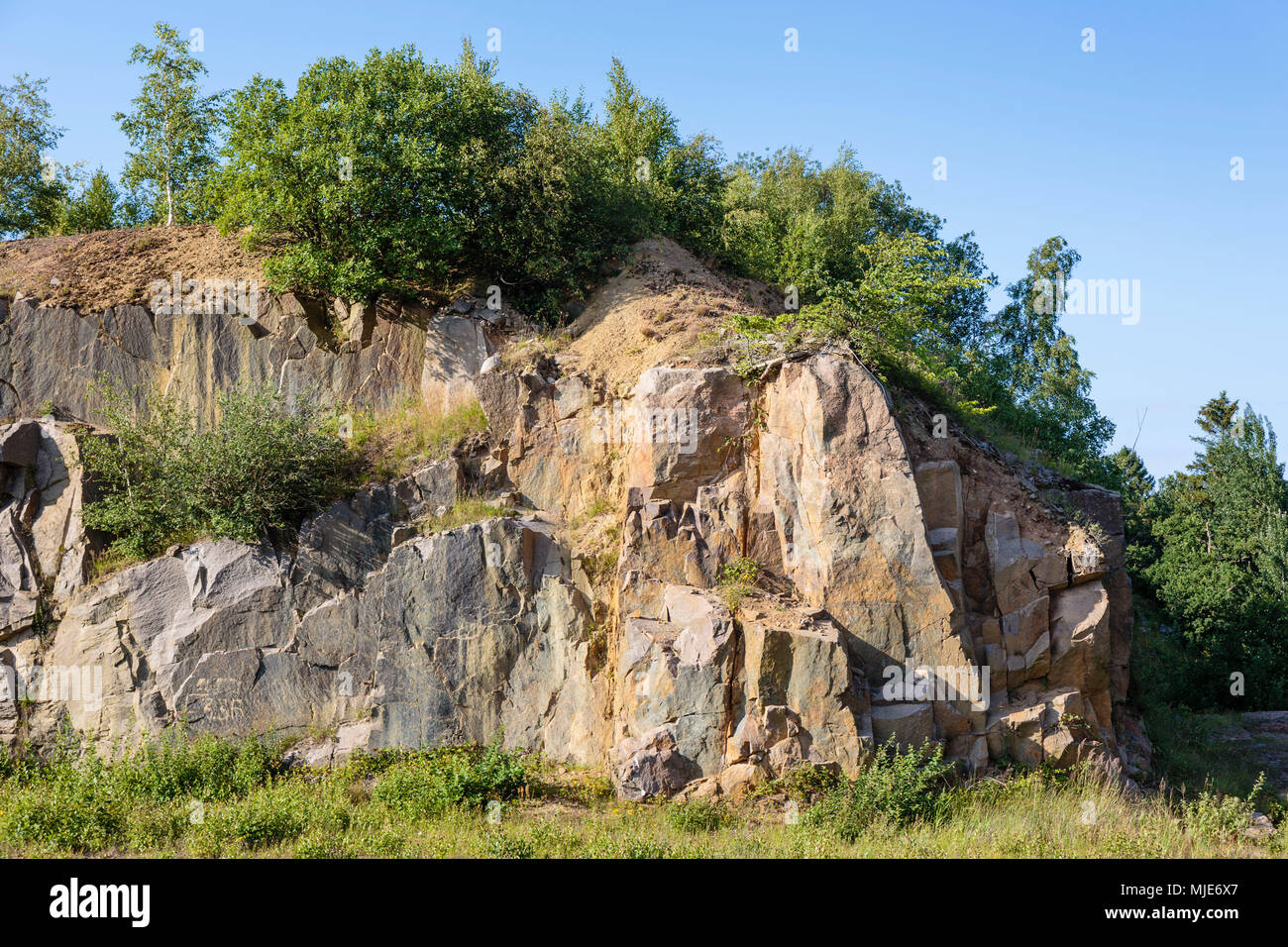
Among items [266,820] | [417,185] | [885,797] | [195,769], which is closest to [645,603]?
[885,797]

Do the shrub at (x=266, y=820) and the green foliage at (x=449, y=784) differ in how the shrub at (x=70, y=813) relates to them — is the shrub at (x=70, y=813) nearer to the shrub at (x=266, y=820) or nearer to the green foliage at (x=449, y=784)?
the shrub at (x=266, y=820)

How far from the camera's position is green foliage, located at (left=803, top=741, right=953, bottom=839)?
1238 cm

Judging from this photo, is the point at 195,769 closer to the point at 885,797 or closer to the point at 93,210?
the point at 885,797

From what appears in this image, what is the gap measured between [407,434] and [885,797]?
985 centimetres

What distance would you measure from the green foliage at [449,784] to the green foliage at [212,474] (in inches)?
188

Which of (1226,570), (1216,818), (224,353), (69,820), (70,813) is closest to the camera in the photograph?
(69,820)

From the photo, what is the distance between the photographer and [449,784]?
13.3 m

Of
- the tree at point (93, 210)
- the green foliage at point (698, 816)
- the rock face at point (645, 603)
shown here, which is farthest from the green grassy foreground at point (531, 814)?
the tree at point (93, 210)

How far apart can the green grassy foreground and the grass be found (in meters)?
4.86

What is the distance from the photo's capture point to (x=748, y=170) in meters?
28.2

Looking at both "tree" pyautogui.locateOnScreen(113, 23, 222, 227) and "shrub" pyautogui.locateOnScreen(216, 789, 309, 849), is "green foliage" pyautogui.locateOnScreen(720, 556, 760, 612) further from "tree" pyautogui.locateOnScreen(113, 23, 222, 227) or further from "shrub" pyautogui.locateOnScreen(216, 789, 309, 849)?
"tree" pyautogui.locateOnScreen(113, 23, 222, 227)

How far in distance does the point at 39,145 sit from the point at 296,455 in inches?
635

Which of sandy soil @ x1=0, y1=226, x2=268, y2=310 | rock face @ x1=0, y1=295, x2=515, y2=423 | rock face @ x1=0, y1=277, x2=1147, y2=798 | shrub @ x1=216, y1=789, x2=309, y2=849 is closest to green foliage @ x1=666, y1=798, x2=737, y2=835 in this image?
rock face @ x1=0, y1=277, x2=1147, y2=798

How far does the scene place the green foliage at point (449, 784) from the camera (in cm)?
1312
